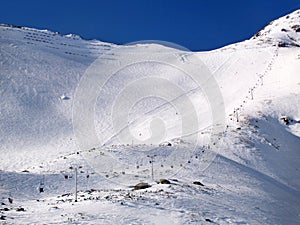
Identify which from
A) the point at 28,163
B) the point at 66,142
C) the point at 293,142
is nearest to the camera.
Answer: the point at 28,163

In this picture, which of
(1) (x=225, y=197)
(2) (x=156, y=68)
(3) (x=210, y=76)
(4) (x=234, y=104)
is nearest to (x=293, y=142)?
(4) (x=234, y=104)

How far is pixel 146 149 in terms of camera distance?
37.5 metres

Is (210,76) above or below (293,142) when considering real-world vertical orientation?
above

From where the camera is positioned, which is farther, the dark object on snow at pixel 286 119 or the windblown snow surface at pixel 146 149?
the dark object on snow at pixel 286 119

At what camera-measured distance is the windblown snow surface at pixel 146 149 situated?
21.3 m

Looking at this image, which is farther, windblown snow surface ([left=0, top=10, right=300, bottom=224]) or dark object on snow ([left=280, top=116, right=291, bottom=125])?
dark object on snow ([left=280, top=116, right=291, bottom=125])

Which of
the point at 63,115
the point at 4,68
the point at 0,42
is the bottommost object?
the point at 63,115

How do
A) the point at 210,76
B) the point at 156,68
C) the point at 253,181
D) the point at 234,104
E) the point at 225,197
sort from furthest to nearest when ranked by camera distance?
the point at 156,68 < the point at 210,76 < the point at 234,104 < the point at 253,181 < the point at 225,197

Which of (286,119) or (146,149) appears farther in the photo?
(286,119)

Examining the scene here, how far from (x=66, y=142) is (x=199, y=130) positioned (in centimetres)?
1668

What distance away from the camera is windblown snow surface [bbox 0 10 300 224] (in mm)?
21297

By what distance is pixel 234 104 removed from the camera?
60062 millimetres

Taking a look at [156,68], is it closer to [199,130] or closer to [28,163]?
[199,130]

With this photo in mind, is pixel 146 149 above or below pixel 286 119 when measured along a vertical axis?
below
